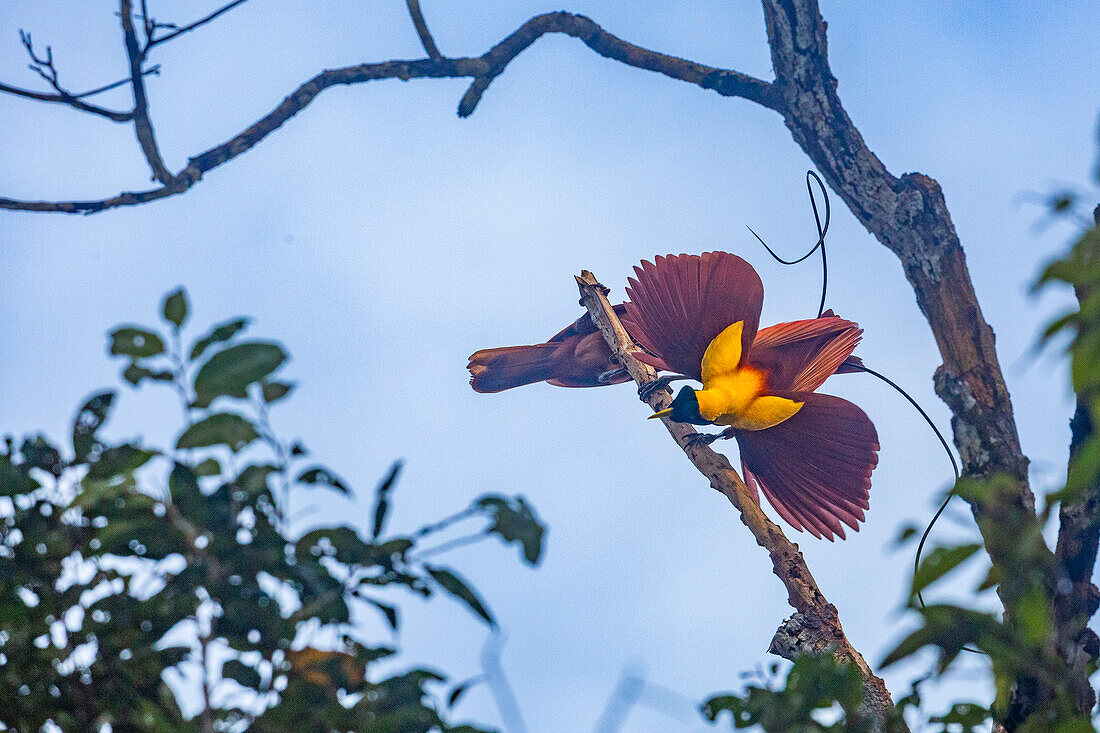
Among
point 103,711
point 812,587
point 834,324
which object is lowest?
point 103,711

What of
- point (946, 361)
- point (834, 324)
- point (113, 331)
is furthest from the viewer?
point (834, 324)

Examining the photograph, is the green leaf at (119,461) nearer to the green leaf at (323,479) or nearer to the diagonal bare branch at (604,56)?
the green leaf at (323,479)

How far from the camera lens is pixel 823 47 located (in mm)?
1542

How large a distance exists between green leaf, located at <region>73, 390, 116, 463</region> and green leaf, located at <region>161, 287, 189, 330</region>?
0.11m

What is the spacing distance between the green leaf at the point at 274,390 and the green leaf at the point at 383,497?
0.32 ft

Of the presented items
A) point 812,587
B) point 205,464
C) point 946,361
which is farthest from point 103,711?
point 946,361

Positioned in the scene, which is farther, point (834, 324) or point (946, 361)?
point (834, 324)

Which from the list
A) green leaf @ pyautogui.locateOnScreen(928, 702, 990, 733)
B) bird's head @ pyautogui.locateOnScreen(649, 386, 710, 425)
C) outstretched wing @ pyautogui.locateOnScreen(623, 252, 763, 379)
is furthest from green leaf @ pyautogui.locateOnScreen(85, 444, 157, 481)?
outstretched wing @ pyautogui.locateOnScreen(623, 252, 763, 379)

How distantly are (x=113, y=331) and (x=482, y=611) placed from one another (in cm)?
33

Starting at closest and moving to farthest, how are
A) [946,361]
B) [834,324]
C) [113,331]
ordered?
[113,331] < [946,361] < [834,324]

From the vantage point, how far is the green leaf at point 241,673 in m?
0.70

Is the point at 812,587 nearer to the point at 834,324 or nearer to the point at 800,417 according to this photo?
the point at 800,417

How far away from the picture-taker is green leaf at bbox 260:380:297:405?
65 cm

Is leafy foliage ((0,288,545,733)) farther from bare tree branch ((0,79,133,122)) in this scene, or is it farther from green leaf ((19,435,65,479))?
bare tree branch ((0,79,133,122))
